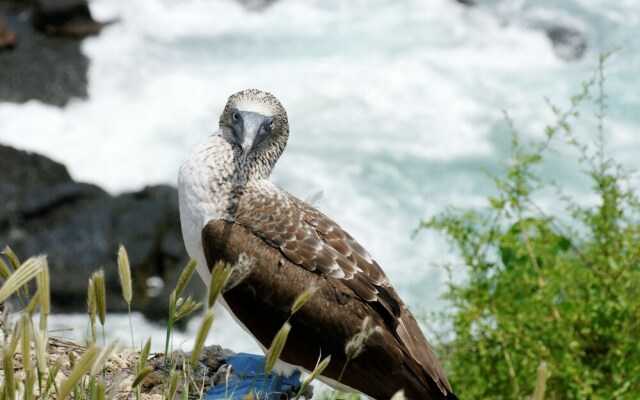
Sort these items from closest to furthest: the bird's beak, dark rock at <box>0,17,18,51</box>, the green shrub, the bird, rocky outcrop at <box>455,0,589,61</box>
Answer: the bird, the bird's beak, the green shrub, dark rock at <box>0,17,18,51</box>, rocky outcrop at <box>455,0,589,61</box>

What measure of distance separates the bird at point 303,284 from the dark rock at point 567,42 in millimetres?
15309

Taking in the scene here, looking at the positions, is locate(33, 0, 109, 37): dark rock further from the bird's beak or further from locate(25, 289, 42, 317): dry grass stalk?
locate(25, 289, 42, 317): dry grass stalk

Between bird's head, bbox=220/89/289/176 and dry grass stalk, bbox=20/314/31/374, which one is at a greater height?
bird's head, bbox=220/89/289/176

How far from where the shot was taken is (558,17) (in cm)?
2011

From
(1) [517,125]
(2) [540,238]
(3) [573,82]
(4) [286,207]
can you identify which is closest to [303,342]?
(4) [286,207]

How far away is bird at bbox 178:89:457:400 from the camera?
14.1 feet

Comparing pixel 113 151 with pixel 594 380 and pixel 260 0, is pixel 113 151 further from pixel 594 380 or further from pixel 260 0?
pixel 594 380

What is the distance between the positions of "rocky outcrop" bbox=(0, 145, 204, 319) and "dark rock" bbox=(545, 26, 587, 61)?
9.00m

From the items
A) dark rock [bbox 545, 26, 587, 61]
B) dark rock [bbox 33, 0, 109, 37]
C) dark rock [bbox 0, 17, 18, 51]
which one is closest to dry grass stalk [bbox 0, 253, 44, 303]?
dark rock [bbox 0, 17, 18, 51]

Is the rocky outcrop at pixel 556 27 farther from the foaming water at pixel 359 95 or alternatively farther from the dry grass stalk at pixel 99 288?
the dry grass stalk at pixel 99 288

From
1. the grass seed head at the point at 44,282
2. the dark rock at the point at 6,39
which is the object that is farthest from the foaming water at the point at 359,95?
the grass seed head at the point at 44,282

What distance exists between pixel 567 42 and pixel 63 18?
941 centimetres

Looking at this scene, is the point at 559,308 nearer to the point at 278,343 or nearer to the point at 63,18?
the point at 278,343

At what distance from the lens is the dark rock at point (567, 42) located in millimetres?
19047
